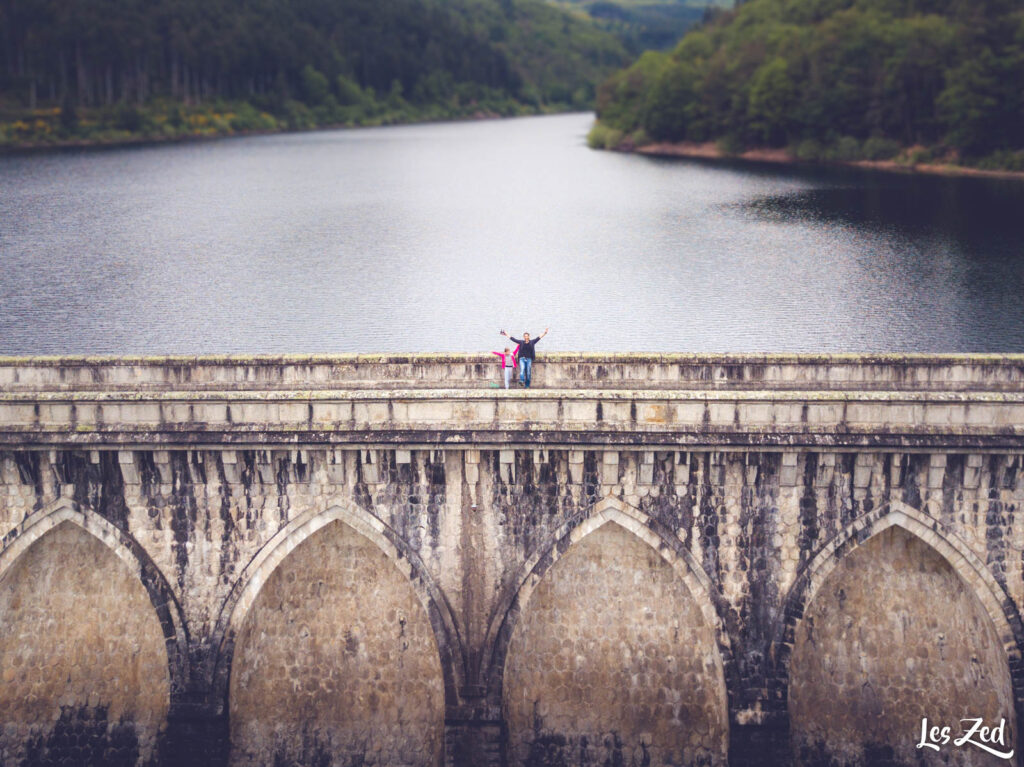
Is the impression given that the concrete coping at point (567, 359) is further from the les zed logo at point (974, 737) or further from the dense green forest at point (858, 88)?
the dense green forest at point (858, 88)

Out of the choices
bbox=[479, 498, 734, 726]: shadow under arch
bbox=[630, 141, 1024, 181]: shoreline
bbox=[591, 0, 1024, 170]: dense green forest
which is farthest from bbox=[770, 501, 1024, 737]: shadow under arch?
bbox=[591, 0, 1024, 170]: dense green forest

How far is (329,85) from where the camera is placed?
14262 centimetres

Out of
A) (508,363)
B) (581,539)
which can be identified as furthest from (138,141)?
(581,539)

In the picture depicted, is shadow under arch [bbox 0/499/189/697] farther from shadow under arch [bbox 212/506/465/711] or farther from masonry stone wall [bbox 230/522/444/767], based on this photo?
masonry stone wall [bbox 230/522/444/767]

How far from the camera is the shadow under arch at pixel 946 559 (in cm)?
1897

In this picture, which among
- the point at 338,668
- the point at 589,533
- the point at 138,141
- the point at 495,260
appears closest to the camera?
the point at 589,533

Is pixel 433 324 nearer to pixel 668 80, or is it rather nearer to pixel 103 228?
pixel 103 228

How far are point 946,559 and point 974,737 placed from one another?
394 cm

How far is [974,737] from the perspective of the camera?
20188 millimetres

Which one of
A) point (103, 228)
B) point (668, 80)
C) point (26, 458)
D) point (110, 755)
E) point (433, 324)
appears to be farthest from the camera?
point (668, 80)

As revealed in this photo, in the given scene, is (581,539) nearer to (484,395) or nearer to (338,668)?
(484,395)

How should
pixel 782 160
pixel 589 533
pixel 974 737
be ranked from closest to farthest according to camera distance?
pixel 589 533, pixel 974 737, pixel 782 160

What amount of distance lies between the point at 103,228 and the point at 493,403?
140ft

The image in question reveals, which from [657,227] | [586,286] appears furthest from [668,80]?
[586,286]
